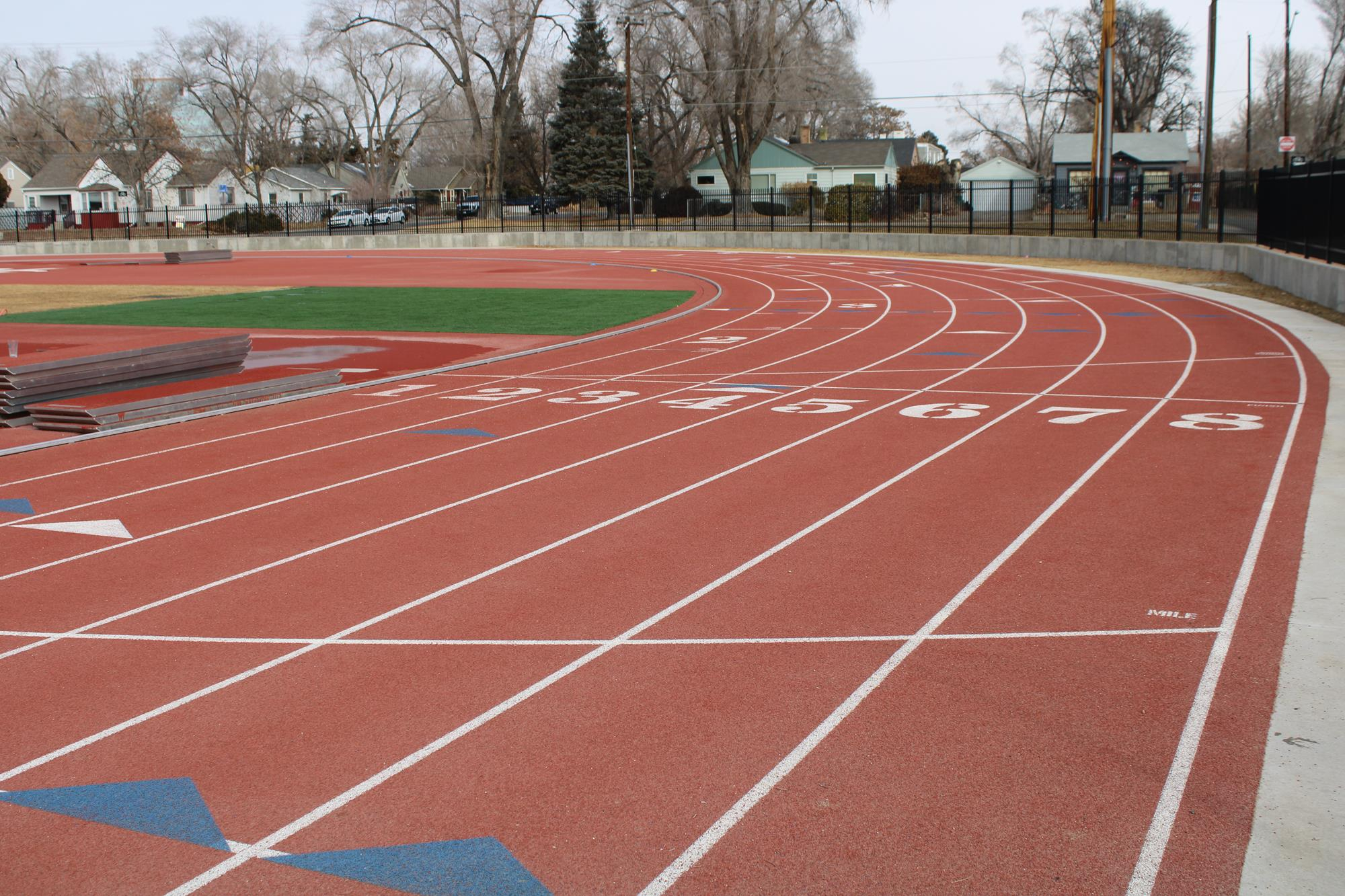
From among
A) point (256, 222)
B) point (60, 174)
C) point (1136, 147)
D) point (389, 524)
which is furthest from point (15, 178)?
point (389, 524)

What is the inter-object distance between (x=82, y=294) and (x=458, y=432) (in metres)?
22.6

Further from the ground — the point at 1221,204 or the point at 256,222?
the point at 256,222

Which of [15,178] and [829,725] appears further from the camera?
[15,178]

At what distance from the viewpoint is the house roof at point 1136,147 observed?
2899 inches

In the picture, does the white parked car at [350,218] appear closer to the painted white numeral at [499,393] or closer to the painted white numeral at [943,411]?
the painted white numeral at [499,393]

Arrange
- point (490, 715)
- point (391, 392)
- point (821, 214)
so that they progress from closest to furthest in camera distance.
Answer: point (490, 715) → point (391, 392) → point (821, 214)

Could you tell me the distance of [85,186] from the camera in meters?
98.9

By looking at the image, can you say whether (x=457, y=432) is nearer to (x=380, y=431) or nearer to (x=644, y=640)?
(x=380, y=431)

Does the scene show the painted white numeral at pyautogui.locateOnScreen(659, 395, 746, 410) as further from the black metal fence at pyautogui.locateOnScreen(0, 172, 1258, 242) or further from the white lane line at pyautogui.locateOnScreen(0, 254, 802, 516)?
the black metal fence at pyautogui.locateOnScreen(0, 172, 1258, 242)

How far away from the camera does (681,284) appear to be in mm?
31047

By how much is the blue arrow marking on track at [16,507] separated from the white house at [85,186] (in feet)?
292

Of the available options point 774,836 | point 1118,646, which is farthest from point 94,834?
point 1118,646

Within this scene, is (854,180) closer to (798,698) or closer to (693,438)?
(693,438)

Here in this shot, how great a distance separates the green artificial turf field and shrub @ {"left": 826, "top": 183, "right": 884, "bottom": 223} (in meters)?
21.6
